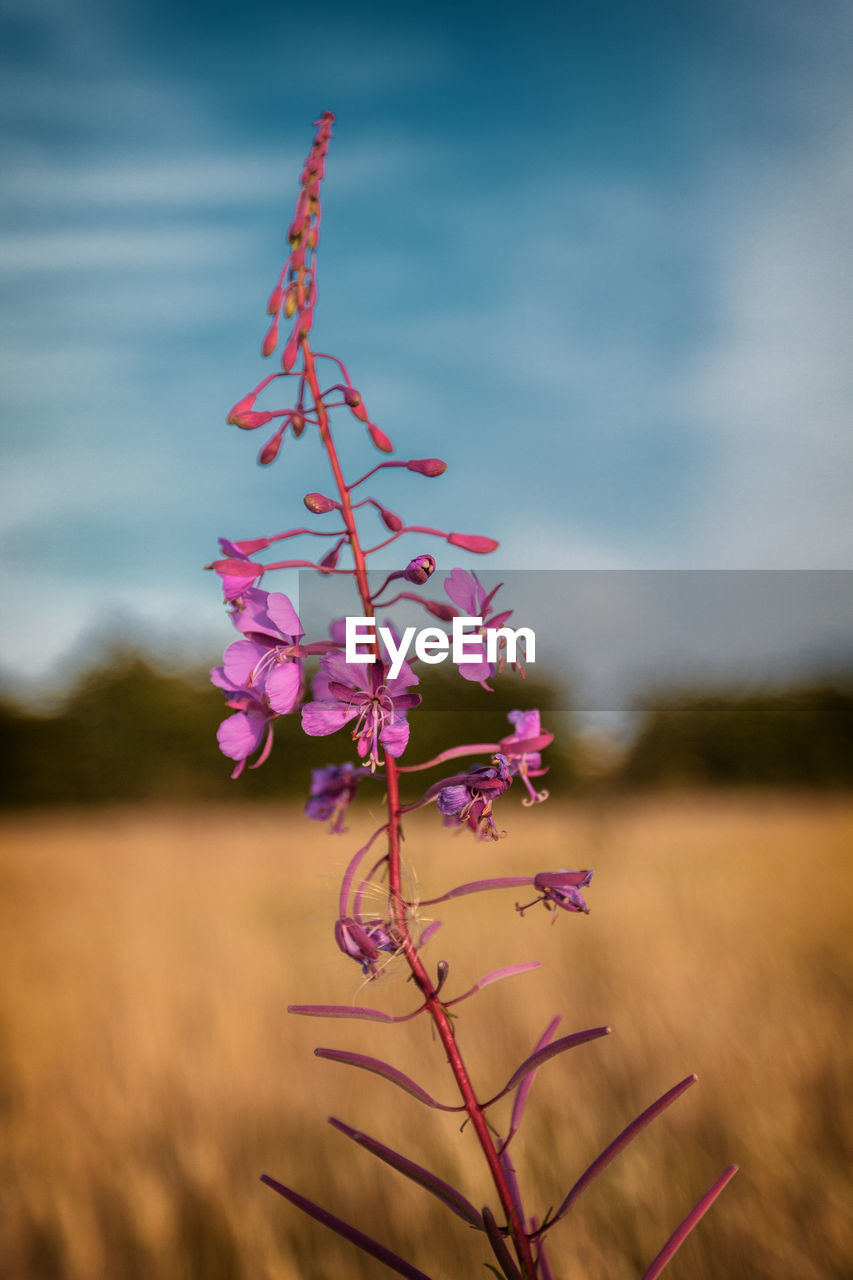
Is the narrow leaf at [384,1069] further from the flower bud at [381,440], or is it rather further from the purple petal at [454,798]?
the flower bud at [381,440]

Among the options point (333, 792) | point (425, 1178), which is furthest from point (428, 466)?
point (425, 1178)

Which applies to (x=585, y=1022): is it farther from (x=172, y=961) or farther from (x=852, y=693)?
(x=852, y=693)

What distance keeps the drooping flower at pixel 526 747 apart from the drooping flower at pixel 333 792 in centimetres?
29

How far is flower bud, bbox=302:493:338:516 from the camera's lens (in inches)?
50.8

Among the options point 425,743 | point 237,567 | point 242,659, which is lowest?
point 242,659

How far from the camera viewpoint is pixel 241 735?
1.35 meters

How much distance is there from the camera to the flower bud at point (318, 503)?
129 centimetres

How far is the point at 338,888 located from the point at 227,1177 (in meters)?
2.46

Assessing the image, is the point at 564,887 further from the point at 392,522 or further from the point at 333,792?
the point at 392,522

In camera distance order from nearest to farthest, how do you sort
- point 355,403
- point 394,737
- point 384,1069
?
point 394,737
point 384,1069
point 355,403

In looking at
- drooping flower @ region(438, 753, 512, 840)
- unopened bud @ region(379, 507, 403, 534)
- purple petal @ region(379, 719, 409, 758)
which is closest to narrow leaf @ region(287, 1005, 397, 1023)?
drooping flower @ region(438, 753, 512, 840)

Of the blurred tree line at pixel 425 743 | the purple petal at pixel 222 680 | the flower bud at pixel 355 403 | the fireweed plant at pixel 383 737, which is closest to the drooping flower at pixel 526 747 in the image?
the fireweed plant at pixel 383 737

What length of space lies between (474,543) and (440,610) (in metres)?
0.16

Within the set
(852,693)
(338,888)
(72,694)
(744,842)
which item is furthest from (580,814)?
(72,694)
